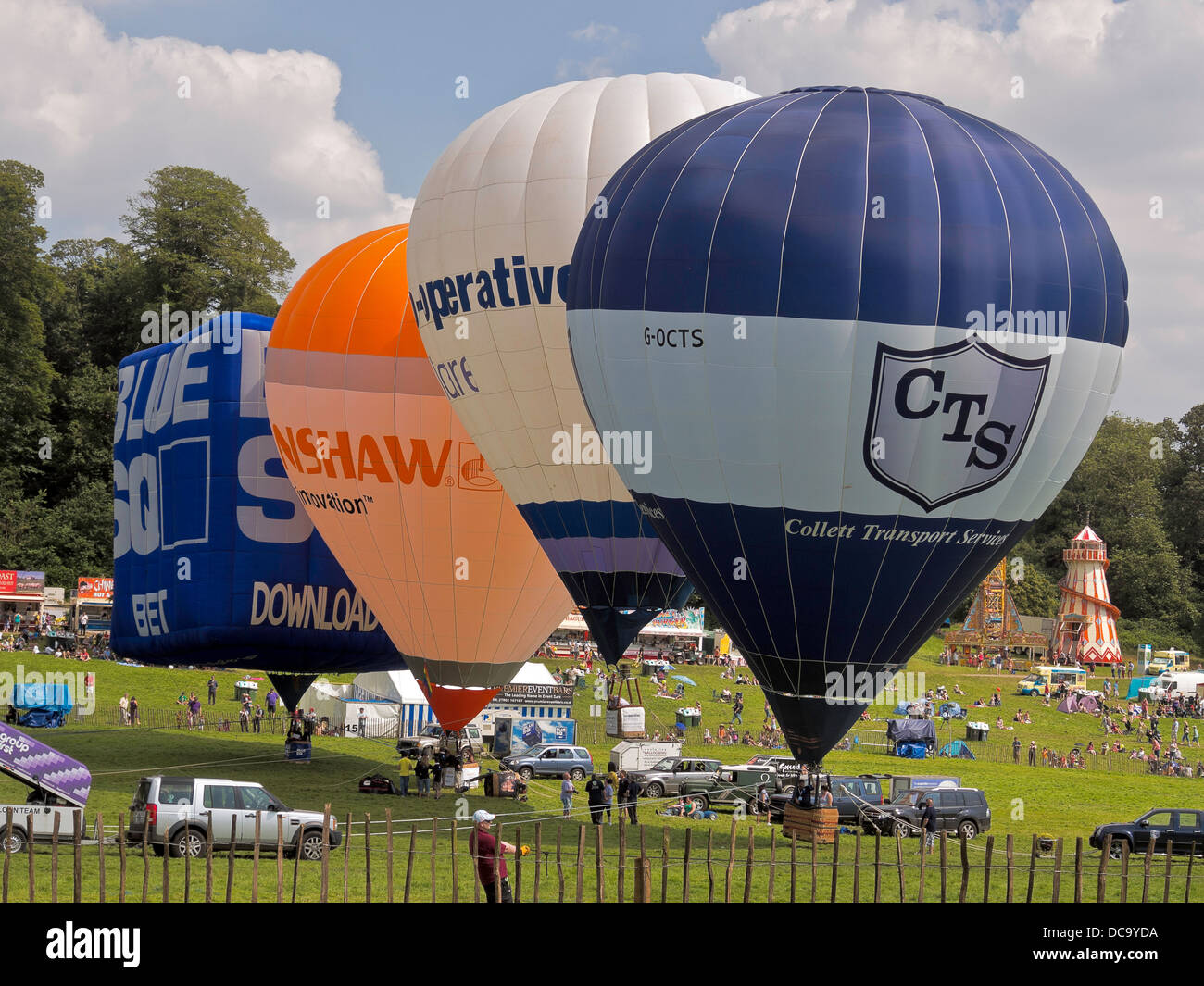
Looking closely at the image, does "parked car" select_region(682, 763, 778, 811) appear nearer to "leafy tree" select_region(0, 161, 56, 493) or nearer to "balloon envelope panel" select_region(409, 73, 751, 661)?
"balloon envelope panel" select_region(409, 73, 751, 661)

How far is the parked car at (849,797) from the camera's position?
28.4 m

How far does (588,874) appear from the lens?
2027 cm

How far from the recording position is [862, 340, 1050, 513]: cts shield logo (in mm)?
21531

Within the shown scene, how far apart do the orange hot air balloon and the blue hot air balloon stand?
28.3 feet

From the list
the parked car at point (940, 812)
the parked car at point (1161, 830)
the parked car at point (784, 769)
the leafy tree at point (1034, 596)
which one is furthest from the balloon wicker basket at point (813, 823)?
the leafy tree at point (1034, 596)

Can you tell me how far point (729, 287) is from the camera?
22031 mm

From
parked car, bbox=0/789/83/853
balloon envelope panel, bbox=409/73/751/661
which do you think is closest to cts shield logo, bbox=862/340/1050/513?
balloon envelope panel, bbox=409/73/751/661

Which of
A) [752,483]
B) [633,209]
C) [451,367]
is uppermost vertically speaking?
[633,209]

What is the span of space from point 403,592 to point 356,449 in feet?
10.3

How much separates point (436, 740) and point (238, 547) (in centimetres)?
816

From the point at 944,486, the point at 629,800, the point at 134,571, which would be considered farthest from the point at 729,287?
the point at 134,571

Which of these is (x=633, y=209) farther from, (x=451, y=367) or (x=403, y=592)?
(x=403, y=592)

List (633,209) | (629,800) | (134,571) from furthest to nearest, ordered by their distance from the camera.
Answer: (134,571), (629,800), (633,209)

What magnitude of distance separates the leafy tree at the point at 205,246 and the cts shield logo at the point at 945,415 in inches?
2495
